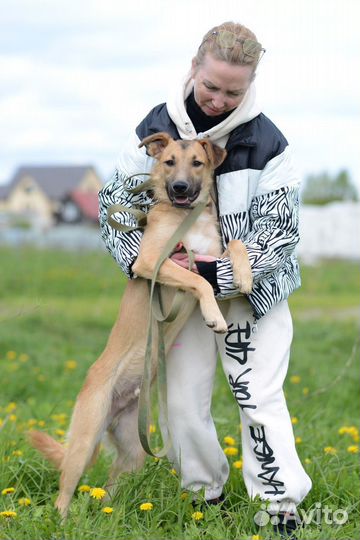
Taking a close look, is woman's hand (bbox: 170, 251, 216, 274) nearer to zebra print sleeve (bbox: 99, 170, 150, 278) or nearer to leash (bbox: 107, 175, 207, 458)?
leash (bbox: 107, 175, 207, 458)

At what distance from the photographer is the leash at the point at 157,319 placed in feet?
11.1

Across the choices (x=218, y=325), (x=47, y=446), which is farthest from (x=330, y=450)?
(x=47, y=446)

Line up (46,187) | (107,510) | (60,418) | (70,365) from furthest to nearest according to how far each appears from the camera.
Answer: (46,187), (70,365), (60,418), (107,510)

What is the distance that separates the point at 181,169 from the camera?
367cm

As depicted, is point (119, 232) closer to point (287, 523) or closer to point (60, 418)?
point (287, 523)

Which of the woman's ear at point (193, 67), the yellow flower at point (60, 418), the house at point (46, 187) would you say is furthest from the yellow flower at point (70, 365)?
the house at point (46, 187)

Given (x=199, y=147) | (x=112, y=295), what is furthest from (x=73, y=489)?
(x=112, y=295)

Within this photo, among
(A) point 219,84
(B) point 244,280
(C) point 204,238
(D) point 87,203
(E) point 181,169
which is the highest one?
(A) point 219,84

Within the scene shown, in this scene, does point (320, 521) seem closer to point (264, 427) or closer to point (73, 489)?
point (264, 427)

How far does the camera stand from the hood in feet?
11.0

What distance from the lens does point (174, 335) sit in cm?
356

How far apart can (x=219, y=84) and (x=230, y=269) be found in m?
0.80

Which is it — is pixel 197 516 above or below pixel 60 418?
above

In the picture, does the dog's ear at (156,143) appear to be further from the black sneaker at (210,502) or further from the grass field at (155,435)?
the black sneaker at (210,502)
